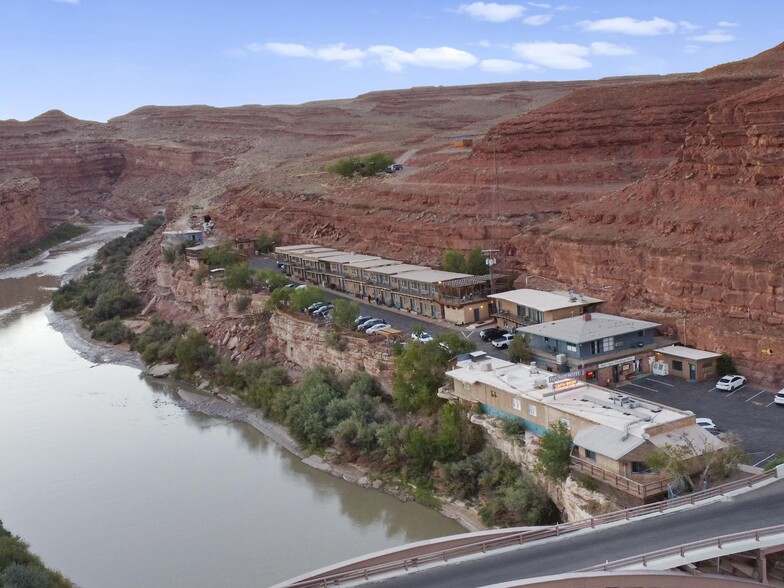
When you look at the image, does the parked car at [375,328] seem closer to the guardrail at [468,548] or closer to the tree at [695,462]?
the tree at [695,462]

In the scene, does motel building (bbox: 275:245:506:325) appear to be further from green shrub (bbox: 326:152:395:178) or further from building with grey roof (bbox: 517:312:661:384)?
green shrub (bbox: 326:152:395:178)

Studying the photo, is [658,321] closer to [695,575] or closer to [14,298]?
[695,575]

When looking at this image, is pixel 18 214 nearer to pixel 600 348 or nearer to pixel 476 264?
pixel 476 264

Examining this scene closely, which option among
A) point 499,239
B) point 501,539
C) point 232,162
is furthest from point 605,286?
point 232,162

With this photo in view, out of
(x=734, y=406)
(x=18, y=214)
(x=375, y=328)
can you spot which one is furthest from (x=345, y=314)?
(x=18, y=214)

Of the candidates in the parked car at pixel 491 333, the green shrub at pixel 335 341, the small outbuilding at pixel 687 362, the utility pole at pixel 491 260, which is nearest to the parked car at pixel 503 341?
the parked car at pixel 491 333
